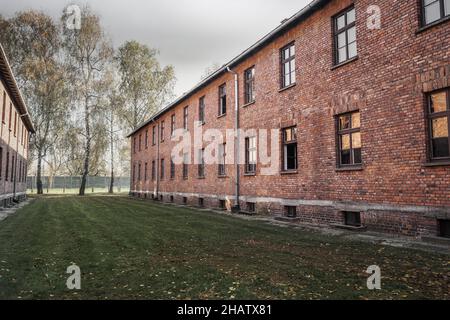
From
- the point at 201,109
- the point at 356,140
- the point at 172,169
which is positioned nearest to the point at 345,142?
the point at 356,140

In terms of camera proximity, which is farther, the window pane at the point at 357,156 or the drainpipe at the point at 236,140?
the drainpipe at the point at 236,140

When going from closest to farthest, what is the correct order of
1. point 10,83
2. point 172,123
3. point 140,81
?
1. point 10,83
2. point 172,123
3. point 140,81

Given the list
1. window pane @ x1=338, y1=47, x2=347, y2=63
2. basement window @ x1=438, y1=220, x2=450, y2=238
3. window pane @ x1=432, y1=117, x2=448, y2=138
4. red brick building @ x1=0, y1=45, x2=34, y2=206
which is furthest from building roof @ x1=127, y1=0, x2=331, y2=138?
red brick building @ x1=0, y1=45, x2=34, y2=206

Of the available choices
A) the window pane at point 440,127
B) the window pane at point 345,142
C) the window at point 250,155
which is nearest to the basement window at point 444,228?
the window pane at point 440,127

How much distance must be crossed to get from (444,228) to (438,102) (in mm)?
2734

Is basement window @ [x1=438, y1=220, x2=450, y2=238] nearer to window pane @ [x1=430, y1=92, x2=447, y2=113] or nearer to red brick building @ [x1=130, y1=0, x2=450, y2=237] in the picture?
red brick building @ [x1=130, y1=0, x2=450, y2=237]

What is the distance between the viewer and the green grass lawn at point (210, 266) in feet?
13.8

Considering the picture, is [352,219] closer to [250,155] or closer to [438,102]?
[438,102]

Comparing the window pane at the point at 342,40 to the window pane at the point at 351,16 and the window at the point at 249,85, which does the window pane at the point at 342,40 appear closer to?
the window pane at the point at 351,16

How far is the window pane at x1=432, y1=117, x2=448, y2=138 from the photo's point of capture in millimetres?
7426

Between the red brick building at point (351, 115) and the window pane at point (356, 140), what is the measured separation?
3 cm

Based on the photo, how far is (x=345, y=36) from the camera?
404 inches

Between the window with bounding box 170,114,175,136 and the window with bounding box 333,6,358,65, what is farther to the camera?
the window with bounding box 170,114,175,136

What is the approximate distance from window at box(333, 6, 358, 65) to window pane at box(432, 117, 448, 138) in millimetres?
3080
